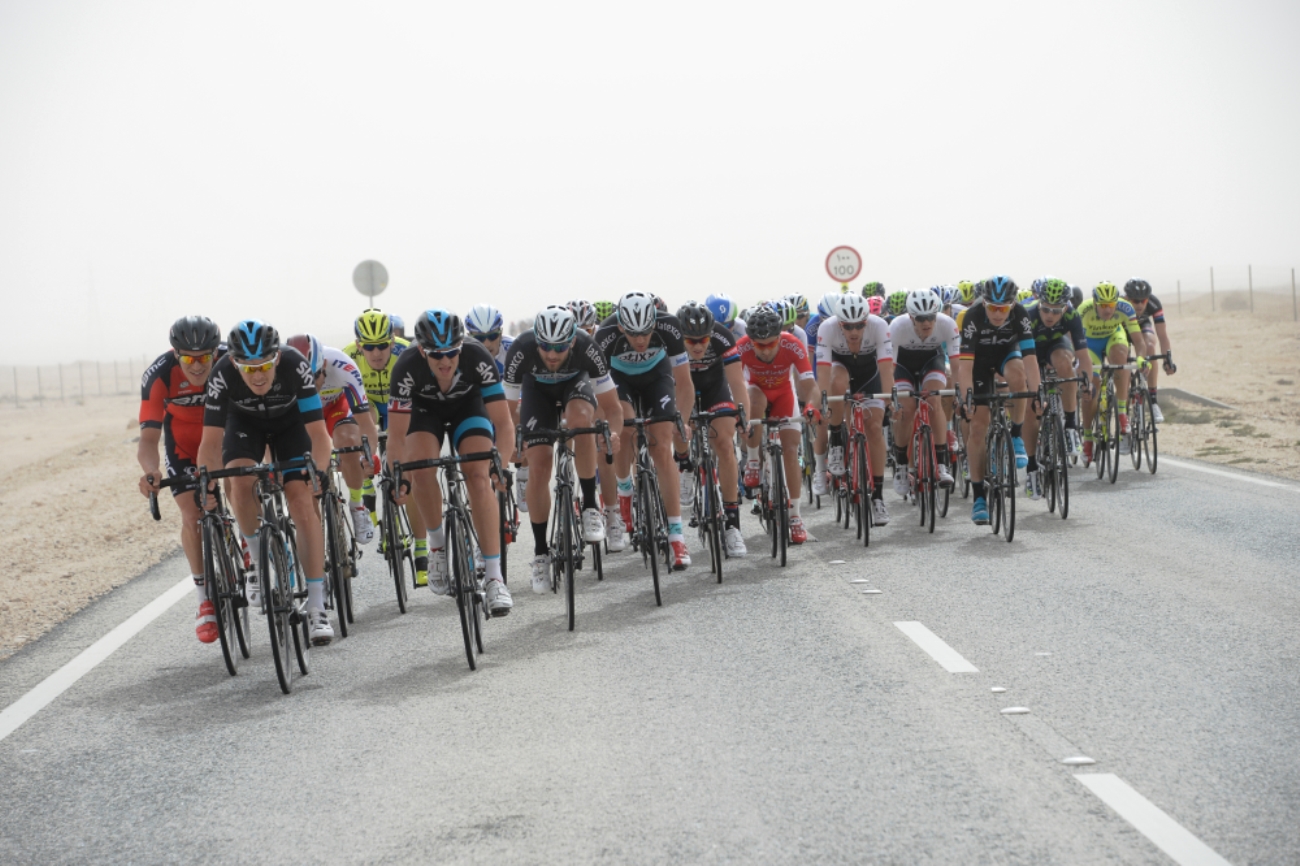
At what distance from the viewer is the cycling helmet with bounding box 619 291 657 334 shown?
930 cm

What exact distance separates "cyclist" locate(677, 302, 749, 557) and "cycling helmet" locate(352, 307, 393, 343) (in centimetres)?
228

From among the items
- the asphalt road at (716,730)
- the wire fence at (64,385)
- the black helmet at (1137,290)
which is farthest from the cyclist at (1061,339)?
the wire fence at (64,385)

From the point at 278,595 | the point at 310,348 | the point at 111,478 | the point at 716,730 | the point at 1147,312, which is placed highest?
the point at 310,348

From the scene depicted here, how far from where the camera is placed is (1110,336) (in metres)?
15.5

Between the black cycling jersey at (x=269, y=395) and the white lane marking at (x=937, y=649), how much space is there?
3.52 meters

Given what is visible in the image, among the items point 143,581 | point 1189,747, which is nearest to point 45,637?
point 143,581

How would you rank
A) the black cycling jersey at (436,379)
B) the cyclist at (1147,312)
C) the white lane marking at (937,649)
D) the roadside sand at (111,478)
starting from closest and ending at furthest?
the white lane marking at (937,649) < the black cycling jersey at (436,379) < the roadside sand at (111,478) < the cyclist at (1147,312)

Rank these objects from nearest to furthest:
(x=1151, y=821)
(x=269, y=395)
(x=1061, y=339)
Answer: (x=1151, y=821), (x=269, y=395), (x=1061, y=339)

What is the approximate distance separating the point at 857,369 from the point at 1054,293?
2.65m

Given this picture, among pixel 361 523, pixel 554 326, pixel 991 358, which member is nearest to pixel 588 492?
pixel 554 326

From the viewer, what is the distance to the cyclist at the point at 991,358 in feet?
37.5

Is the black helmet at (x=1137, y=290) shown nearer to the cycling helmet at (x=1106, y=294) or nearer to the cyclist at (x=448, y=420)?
the cycling helmet at (x=1106, y=294)

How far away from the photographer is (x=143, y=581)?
11.0 metres

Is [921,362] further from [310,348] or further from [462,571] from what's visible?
[462,571]
